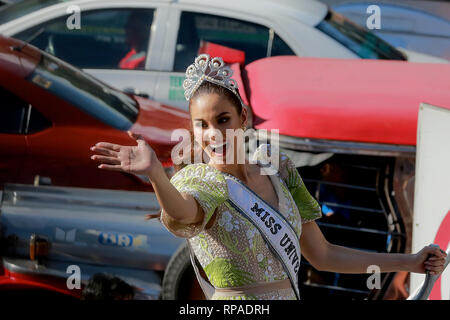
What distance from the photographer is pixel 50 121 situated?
154 inches

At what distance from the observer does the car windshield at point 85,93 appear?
4.05m

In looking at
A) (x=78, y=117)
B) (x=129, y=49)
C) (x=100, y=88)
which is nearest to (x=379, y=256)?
(x=78, y=117)

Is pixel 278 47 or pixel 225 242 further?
pixel 278 47

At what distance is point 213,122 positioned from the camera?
188cm

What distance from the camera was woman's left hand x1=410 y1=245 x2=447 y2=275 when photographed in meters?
2.14

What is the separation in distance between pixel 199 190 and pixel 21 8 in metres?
4.43

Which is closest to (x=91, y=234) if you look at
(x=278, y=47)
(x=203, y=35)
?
(x=278, y=47)

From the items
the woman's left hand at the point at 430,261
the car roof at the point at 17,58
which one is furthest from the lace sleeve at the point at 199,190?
the car roof at the point at 17,58

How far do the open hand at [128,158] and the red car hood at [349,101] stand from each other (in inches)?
86.1

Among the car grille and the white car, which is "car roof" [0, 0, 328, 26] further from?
the car grille

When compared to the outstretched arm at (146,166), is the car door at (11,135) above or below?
above

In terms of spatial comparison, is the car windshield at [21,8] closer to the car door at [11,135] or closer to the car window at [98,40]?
the car window at [98,40]

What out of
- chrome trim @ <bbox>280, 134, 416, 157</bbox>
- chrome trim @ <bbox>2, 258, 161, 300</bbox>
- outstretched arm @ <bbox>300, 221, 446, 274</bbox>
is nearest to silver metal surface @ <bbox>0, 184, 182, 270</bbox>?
chrome trim @ <bbox>2, 258, 161, 300</bbox>

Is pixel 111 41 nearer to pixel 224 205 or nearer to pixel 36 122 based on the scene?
pixel 36 122
